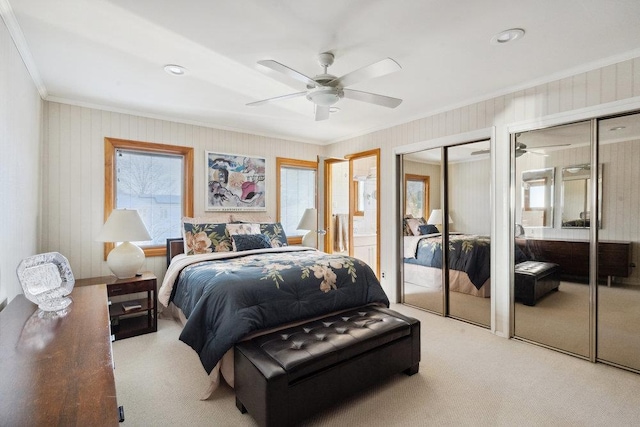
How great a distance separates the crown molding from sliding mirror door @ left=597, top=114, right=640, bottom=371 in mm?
4355

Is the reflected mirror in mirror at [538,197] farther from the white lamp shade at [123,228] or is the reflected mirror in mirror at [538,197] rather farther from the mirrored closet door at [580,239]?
the white lamp shade at [123,228]

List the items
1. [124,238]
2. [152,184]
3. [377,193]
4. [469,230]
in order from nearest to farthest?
[124,238], [469,230], [152,184], [377,193]

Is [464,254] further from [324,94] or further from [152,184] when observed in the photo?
[152,184]

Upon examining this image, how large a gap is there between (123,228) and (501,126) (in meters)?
4.04

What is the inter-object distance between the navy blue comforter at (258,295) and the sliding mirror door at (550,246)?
1.49 meters

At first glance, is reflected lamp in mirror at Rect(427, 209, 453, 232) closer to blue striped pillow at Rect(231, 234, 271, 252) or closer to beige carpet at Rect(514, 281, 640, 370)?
beige carpet at Rect(514, 281, 640, 370)

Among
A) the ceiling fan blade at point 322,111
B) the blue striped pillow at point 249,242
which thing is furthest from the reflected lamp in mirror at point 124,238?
the ceiling fan blade at point 322,111

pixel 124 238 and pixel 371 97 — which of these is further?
pixel 124 238

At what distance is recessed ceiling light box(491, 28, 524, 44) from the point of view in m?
2.12

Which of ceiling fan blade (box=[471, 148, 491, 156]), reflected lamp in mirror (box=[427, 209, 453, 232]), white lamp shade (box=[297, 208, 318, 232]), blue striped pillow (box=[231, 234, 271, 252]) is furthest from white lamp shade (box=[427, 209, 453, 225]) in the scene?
blue striped pillow (box=[231, 234, 271, 252])

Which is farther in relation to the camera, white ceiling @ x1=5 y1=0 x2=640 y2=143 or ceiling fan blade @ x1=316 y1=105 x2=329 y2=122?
ceiling fan blade @ x1=316 y1=105 x2=329 y2=122

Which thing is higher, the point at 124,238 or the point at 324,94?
the point at 324,94

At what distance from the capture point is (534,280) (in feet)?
10.0

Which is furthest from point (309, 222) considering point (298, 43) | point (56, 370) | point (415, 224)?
point (56, 370)
